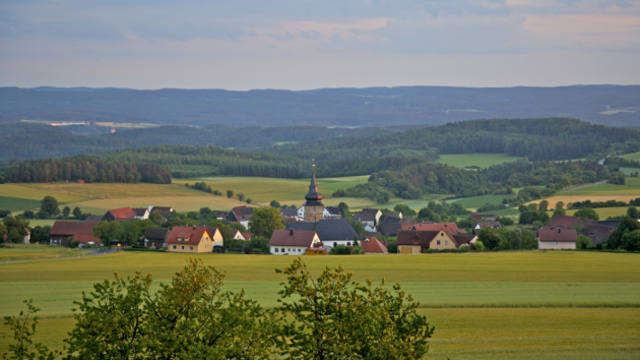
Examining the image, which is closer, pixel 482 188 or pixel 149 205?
pixel 149 205

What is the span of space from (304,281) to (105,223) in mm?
75347

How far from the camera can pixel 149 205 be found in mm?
131500

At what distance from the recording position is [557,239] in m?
80.0

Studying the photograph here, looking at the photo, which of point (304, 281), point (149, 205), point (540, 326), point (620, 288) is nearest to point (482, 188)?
point (149, 205)

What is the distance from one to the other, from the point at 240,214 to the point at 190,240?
41394 millimetres

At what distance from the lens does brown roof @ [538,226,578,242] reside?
79.7m

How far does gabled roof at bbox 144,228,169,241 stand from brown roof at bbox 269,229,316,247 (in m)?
11.4

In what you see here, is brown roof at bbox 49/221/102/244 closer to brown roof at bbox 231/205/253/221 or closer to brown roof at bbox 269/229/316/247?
brown roof at bbox 269/229/316/247

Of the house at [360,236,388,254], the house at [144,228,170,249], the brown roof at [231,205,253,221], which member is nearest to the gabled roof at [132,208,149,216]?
the brown roof at [231,205,253,221]

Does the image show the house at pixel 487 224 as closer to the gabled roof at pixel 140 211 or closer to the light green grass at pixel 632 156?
the gabled roof at pixel 140 211

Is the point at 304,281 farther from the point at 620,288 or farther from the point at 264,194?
the point at 264,194

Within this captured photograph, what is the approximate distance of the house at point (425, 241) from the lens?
255ft

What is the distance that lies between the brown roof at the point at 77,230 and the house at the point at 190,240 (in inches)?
470

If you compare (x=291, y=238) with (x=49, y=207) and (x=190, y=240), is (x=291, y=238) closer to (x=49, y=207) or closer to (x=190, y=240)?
(x=190, y=240)
